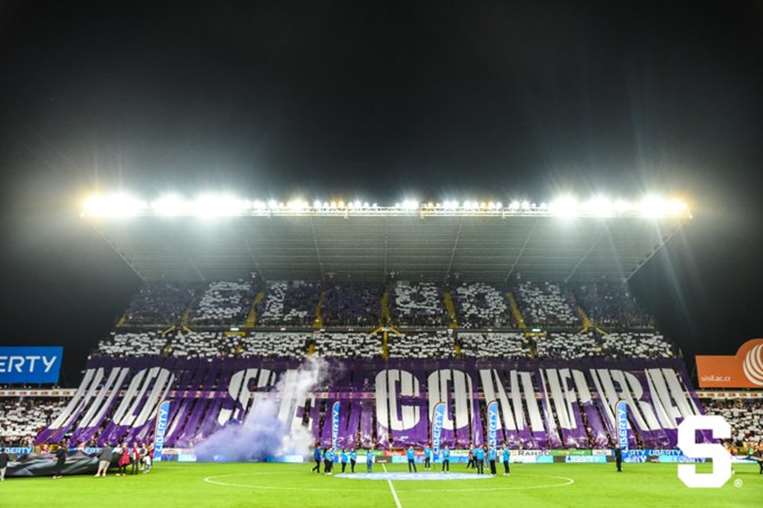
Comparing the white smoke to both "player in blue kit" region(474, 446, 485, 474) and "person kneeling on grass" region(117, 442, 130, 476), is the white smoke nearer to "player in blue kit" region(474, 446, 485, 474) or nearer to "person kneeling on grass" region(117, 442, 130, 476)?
"person kneeling on grass" region(117, 442, 130, 476)

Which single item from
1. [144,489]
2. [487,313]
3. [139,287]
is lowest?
[144,489]

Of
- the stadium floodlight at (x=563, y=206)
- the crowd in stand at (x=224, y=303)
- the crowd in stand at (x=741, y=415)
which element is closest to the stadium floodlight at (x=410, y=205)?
the stadium floodlight at (x=563, y=206)

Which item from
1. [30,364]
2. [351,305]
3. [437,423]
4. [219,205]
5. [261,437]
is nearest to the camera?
[261,437]

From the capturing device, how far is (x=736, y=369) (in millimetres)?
49500

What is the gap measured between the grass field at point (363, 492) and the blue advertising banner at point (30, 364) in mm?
30853

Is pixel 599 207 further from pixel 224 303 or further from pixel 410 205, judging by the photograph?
pixel 224 303

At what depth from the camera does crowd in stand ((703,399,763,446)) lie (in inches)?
1719

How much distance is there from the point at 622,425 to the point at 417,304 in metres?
22.6

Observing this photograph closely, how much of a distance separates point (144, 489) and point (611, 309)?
4834 centimetres

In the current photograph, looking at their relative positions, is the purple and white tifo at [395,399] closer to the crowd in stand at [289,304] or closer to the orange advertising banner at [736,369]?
the orange advertising banner at [736,369]

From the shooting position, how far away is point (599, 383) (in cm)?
4694

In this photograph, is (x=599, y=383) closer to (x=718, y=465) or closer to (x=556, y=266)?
(x=556, y=266)

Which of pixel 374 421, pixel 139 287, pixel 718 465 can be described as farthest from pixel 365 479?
pixel 139 287

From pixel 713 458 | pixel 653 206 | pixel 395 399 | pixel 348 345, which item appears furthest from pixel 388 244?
pixel 713 458
